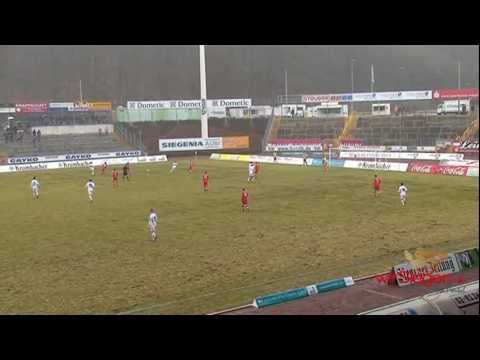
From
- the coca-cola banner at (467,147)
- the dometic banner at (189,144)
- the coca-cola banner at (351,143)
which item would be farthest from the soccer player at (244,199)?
the dometic banner at (189,144)

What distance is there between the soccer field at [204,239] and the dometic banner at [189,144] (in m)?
31.2

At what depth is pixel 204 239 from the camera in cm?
2345

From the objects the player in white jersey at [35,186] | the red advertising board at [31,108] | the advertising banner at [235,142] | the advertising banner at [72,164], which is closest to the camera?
the player in white jersey at [35,186]

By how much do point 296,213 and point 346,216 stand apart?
263cm

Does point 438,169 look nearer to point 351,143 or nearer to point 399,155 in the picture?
point 399,155

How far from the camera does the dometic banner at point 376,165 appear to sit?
4906 centimetres

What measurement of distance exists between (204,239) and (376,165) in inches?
1222

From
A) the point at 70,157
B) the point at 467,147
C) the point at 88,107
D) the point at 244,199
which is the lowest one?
the point at 244,199

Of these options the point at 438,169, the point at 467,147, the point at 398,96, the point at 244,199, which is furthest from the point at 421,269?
the point at 398,96

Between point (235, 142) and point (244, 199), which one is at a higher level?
point (235, 142)

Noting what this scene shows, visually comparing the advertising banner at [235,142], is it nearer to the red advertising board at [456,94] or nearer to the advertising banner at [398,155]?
the advertising banner at [398,155]
